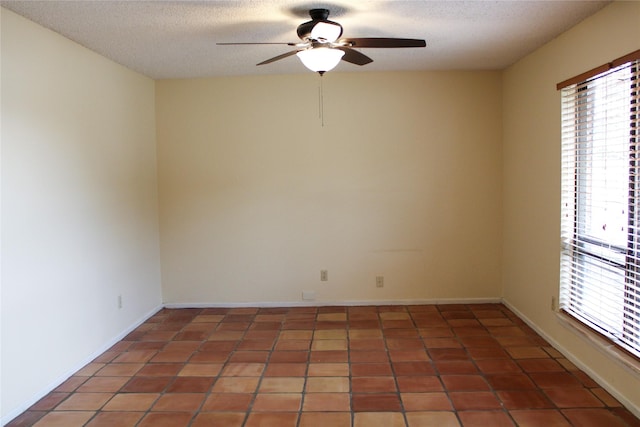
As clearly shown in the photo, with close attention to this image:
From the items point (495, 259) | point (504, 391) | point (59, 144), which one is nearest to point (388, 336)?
point (504, 391)

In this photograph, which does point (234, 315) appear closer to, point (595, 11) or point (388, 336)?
point (388, 336)

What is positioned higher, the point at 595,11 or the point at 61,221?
the point at 595,11

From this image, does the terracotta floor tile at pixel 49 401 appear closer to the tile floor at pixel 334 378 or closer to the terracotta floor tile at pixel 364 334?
the tile floor at pixel 334 378

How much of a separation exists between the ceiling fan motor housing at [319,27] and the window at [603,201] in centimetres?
157

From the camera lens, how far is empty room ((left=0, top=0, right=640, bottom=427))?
8.35 ft

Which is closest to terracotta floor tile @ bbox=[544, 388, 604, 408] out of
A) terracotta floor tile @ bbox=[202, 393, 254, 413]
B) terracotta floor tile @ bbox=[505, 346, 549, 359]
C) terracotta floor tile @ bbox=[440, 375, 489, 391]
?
terracotta floor tile @ bbox=[440, 375, 489, 391]

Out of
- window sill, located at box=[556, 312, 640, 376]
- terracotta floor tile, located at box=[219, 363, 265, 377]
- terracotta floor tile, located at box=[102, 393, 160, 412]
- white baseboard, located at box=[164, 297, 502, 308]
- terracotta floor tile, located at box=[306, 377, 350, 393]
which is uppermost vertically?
window sill, located at box=[556, 312, 640, 376]

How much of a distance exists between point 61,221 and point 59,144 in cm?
50

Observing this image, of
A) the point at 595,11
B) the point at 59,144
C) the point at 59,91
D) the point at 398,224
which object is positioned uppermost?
the point at 595,11

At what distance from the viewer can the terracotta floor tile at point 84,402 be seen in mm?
2633

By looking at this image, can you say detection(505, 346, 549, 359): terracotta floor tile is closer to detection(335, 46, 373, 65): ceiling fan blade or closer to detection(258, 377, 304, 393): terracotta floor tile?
detection(258, 377, 304, 393): terracotta floor tile

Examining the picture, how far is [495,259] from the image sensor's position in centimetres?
439

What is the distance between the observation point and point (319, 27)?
239cm

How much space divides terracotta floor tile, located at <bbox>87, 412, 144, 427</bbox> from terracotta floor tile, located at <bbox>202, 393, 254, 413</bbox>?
373mm
